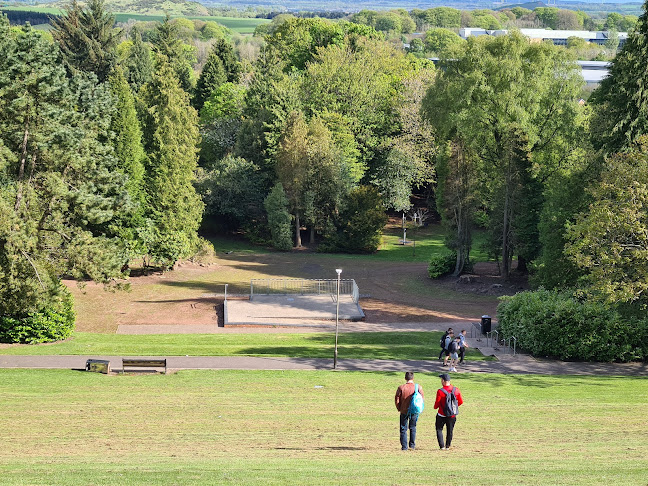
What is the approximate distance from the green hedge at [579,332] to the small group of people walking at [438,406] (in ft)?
44.8

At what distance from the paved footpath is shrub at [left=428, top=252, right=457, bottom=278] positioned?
18256 millimetres

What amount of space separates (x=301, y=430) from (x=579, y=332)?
14.2 metres

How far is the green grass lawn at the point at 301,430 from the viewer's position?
13.3 meters

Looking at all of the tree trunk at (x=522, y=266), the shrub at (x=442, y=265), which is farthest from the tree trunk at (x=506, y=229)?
the shrub at (x=442, y=265)

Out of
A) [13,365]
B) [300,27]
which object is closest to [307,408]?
[13,365]

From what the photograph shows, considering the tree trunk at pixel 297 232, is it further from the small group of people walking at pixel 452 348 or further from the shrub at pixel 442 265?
the small group of people walking at pixel 452 348

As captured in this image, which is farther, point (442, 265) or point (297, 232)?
point (297, 232)

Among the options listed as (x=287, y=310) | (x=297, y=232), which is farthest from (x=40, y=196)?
(x=297, y=232)

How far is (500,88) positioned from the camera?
43.3 metres

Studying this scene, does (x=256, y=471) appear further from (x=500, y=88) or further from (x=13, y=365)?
(x=500, y=88)

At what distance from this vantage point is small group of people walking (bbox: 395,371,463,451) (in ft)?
48.9

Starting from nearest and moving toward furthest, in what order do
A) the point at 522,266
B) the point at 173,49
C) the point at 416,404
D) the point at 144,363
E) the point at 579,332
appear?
1. the point at 416,404
2. the point at 144,363
3. the point at 579,332
4. the point at 522,266
5. the point at 173,49

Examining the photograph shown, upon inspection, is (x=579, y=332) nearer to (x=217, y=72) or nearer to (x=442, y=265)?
(x=442, y=265)

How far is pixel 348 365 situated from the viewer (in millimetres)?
26016
